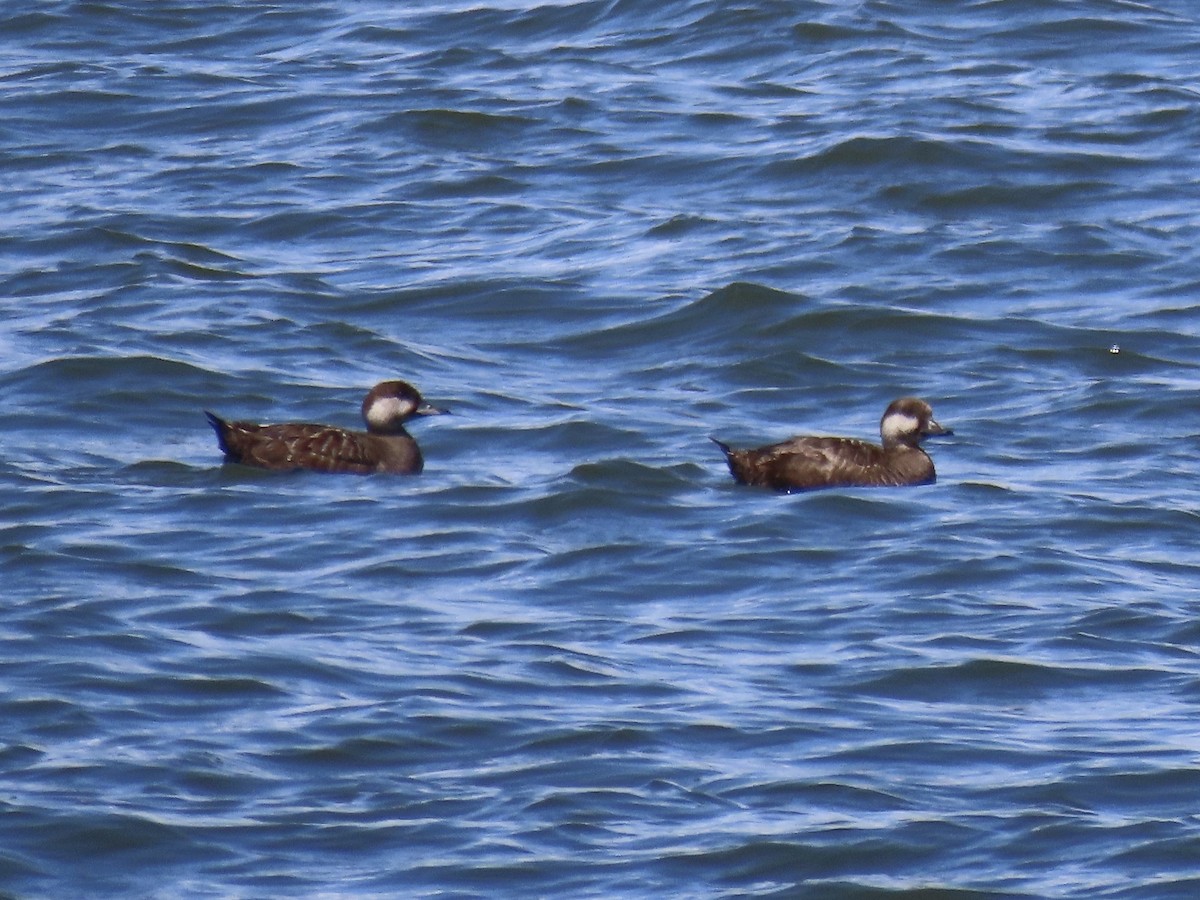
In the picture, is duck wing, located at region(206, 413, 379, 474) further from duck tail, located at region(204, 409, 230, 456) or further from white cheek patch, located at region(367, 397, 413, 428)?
white cheek patch, located at region(367, 397, 413, 428)

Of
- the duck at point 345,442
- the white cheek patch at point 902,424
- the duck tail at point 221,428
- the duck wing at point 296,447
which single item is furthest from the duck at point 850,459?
the duck tail at point 221,428

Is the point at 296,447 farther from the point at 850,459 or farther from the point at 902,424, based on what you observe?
the point at 902,424

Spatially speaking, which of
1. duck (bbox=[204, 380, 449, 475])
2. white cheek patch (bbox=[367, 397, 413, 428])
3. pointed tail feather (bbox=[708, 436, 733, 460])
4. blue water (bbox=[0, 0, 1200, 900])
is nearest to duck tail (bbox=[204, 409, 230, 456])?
duck (bbox=[204, 380, 449, 475])

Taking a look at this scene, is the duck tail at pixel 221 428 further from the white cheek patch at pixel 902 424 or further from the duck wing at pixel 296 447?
the white cheek patch at pixel 902 424

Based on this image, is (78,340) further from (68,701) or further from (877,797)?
(877,797)

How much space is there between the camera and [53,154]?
18781 millimetres

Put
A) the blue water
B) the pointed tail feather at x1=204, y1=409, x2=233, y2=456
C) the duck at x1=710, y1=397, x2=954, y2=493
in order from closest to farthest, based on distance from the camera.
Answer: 1. the blue water
2. the duck at x1=710, y1=397, x2=954, y2=493
3. the pointed tail feather at x1=204, y1=409, x2=233, y2=456

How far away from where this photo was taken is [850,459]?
12250 mm

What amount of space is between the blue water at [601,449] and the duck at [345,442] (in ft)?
0.42

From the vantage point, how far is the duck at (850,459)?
1203 cm

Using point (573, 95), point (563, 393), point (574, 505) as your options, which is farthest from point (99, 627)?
point (573, 95)

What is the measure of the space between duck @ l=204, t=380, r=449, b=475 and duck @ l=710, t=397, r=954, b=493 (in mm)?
1395

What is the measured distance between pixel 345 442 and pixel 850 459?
87.4 inches

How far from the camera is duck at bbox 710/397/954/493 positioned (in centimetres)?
1203
